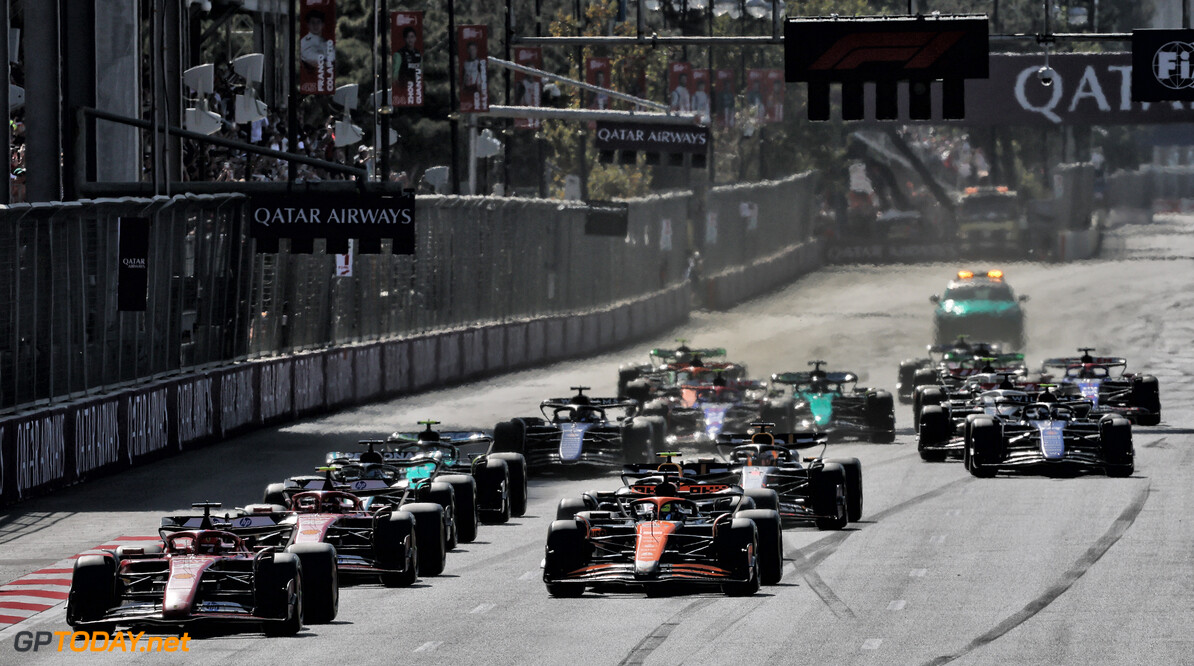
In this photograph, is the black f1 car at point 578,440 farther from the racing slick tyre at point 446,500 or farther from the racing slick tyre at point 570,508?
the racing slick tyre at point 570,508

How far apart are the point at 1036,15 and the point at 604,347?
150 feet

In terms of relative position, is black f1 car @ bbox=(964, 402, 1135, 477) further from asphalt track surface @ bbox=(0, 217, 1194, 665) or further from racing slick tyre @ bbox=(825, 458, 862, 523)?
racing slick tyre @ bbox=(825, 458, 862, 523)

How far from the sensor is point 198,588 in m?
15.1

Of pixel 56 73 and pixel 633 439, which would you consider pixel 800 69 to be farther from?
pixel 56 73

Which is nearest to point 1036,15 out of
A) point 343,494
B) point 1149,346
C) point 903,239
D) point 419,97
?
point 903,239

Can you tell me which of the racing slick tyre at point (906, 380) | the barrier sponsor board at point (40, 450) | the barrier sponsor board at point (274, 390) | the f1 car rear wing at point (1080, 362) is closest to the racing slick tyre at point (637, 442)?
the barrier sponsor board at point (40, 450)

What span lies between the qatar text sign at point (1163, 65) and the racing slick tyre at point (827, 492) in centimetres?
1262

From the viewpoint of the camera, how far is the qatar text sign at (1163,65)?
3155 cm

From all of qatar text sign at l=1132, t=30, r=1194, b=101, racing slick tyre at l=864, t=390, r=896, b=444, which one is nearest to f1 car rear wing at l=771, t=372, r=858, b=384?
racing slick tyre at l=864, t=390, r=896, b=444

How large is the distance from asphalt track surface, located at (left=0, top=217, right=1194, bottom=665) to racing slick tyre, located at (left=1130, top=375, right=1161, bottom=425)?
0.27 meters

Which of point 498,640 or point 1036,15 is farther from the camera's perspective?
point 1036,15

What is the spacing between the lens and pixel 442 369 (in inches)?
1596

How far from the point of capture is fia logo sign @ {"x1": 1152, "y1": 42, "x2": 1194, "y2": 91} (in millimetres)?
31578

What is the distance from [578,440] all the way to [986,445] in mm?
4873
